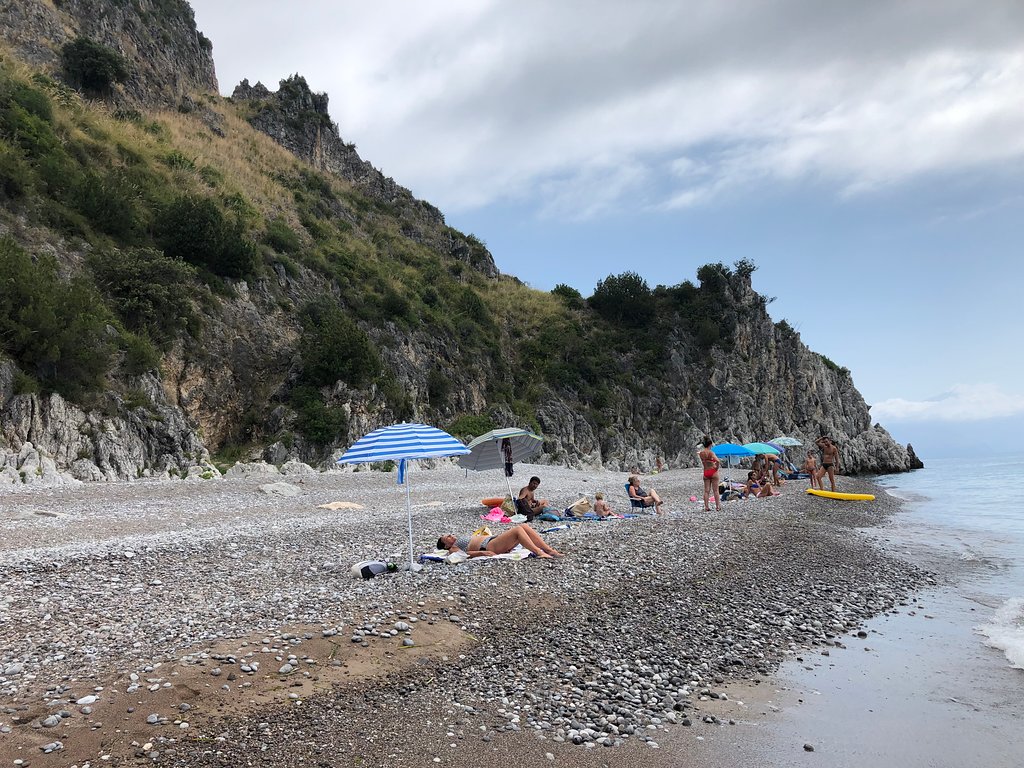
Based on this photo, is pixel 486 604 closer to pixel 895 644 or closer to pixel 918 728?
pixel 918 728

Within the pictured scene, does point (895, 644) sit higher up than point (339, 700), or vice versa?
point (339, 700)

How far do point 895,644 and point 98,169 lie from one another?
42765 millimetres

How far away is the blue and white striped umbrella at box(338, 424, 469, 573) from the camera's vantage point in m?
9.46

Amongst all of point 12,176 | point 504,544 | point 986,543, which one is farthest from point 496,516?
point 12,176

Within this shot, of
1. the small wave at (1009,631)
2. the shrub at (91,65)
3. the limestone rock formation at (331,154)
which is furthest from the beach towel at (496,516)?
the limestone rock formation at (331,154)

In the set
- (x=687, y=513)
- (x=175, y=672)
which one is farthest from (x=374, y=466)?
(x=175, y=672)

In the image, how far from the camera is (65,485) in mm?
18047

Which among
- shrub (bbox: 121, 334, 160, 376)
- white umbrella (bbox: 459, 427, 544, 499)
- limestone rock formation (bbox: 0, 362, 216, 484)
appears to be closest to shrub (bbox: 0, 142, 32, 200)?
shrub (bbox: 121, 334, 160, 376)

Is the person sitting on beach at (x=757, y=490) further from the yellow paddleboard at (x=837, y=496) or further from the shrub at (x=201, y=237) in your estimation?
the shrub at (x=201, y=237)

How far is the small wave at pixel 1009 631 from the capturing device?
7363 mm

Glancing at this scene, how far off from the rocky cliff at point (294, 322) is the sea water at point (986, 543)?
23800 millimetres

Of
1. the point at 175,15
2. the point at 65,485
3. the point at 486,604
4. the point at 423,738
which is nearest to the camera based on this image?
the point at 423,738

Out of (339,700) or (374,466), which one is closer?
(339,700)

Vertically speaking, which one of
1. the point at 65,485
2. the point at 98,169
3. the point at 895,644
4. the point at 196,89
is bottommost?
the point at 895,644
